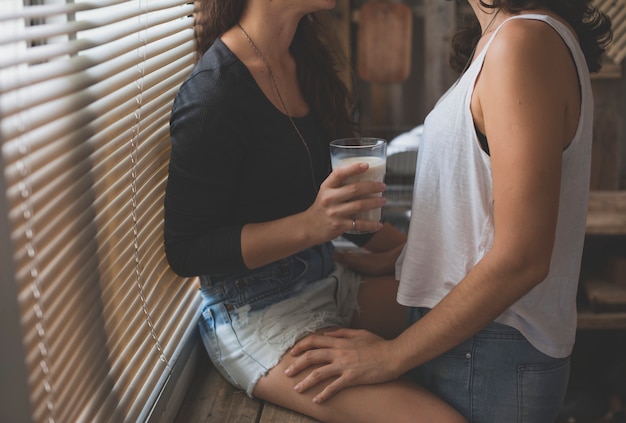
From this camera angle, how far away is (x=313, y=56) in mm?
1854

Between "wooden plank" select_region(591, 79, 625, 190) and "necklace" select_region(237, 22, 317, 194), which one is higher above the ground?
"necklace" select_region(237, 22, 317, 194)

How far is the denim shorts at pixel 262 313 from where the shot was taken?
5.12 feet

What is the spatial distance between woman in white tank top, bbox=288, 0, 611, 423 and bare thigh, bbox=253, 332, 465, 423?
0.03 metres

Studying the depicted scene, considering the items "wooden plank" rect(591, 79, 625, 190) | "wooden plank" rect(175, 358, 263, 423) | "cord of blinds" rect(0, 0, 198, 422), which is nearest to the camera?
"cord of blinds" rect(0, 0, 198, 422)

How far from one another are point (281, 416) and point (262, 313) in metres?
0.22

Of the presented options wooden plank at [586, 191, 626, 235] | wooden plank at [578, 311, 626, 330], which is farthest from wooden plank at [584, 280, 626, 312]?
wooden plank at [586, 191, 626, 235]

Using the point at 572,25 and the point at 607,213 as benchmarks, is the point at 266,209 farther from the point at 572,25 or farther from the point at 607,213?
the point at 607,213

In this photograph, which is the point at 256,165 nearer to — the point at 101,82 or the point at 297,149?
the point at 297,149

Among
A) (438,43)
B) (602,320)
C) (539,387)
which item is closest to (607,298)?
(602,320)

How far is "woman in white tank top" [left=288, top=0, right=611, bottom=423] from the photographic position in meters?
1.20

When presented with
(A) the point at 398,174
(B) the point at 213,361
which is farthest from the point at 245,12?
(A) the point at 398,174

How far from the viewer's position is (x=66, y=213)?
Answer: 3.53ft

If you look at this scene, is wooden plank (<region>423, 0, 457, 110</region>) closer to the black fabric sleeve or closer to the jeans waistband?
the jeans waistband

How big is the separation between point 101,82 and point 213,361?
0.73 meters
